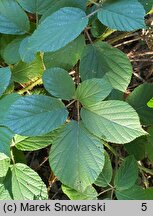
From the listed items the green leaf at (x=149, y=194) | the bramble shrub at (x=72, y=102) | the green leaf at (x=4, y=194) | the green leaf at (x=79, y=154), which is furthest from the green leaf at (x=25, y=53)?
the green leaf at (x=149, y=194)

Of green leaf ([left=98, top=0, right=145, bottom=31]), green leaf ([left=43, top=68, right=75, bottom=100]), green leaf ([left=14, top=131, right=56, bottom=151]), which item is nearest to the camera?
green leaf ([left=98, top=0, right=145, bottom=31])

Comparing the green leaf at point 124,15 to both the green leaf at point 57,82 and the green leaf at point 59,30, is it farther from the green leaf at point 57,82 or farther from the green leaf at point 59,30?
the green leaf at point 57,82

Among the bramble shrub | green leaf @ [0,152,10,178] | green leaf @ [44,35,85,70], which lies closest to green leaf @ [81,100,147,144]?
the bramble shrub

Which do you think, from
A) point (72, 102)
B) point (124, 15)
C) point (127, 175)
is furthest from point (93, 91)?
point (127, 175)

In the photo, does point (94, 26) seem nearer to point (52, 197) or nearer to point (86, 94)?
point (86, 94)

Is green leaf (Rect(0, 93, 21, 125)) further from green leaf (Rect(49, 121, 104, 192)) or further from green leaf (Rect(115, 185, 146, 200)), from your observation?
green leaf (Rect(115, 185, 146, 200))

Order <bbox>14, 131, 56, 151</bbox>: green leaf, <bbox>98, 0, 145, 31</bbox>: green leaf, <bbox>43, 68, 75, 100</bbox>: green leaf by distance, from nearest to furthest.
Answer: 1. <bbox>98, 0, 145, 31</bbox>: green leaf
2. <bbox>43, 68, 75, 100</bbox>: green leaf
3. <bbox>14, 131, 56, 151</bbox>: green leaf

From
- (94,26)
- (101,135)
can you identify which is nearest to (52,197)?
(101,135)
